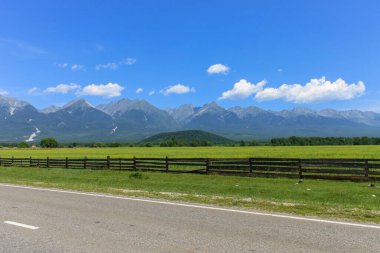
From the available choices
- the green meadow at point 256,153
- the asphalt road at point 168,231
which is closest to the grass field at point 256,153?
the green meadow at point 256,153

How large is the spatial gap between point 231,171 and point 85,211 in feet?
50.7

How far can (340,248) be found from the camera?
697 cm

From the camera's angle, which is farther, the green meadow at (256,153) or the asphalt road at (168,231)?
the green meadow at (256,153)

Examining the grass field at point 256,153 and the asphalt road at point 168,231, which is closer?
the asphalt road at point 168,231

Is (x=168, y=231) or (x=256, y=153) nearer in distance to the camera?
(x=168, y=231)

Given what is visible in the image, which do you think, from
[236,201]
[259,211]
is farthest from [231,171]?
[259,211]

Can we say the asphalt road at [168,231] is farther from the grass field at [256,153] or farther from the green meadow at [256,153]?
the green meadow at [256,153]

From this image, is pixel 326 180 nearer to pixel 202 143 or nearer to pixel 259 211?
pixel 259 211

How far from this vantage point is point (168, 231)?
8.45 m

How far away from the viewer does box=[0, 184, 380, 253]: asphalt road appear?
7148 mm

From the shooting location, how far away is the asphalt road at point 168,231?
7.15 meters

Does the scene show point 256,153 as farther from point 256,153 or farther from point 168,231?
point 168,231

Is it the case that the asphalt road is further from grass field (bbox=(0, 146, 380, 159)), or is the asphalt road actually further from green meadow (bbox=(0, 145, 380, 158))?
green meadow (bbox=(0, 145, 380, 158))

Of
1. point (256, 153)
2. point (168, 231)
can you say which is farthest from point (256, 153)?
point (168, 231)
